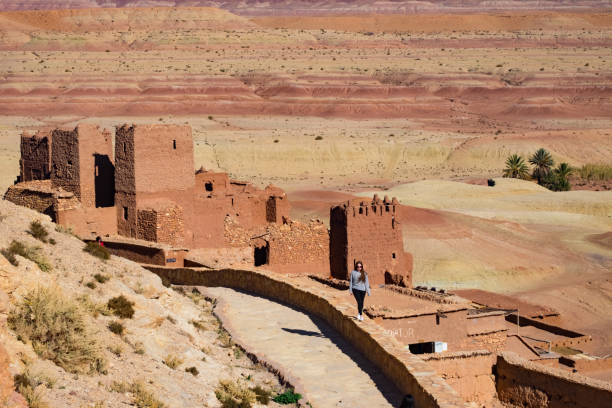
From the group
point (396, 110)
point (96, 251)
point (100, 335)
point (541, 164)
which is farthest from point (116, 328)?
point (396, 110)

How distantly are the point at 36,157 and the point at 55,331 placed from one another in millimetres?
17901

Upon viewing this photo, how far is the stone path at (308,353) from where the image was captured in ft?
41.1

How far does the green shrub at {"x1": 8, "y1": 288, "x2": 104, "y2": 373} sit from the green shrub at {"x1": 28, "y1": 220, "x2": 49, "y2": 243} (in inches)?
140

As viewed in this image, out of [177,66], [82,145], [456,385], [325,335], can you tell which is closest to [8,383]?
[325,335]

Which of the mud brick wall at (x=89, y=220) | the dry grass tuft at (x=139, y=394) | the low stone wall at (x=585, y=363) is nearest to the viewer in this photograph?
the dry grass tuft at (x=139, y=394)

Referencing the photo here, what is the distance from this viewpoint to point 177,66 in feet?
391

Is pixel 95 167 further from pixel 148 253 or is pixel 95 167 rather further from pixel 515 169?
pixel 515 169

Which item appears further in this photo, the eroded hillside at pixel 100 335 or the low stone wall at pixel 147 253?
the low stone wall at pixel 147 253

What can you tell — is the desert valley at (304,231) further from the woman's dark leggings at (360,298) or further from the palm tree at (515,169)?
the palm tree at (515,169)

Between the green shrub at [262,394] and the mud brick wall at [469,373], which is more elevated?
the green shrub at [262,394]

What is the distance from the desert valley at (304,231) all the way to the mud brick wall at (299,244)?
74 millimetres

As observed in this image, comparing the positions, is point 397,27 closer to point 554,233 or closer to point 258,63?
point 258,63

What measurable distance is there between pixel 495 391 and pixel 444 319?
3.61 metres

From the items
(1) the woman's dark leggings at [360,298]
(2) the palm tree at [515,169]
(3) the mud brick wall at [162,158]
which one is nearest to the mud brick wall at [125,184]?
(3) the mud brick wall at [162,158]
